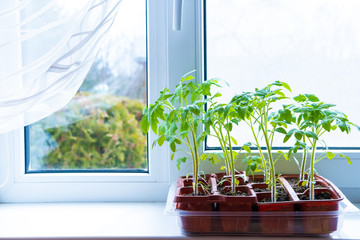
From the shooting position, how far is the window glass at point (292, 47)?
49.4 inches

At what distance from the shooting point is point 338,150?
4.17 feet

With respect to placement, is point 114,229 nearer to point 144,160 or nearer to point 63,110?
point 144,160

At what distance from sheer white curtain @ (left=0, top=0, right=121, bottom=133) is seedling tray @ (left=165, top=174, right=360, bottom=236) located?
1.31 ft

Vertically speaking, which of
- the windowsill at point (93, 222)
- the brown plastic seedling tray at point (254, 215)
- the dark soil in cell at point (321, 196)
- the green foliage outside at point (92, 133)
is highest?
the green foliage outside at point (92, 133)

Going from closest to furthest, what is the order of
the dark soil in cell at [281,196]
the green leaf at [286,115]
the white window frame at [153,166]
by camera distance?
the green leaf at [286,115]
the dark soil in cell at [281,196]
the white window frame at [153,166]

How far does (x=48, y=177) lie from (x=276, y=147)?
2.39ft

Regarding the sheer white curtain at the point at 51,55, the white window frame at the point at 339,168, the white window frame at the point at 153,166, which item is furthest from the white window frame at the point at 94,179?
the sheer white curtain at the point at 51,55

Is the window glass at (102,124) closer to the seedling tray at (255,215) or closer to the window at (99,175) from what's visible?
the window at (99,175)

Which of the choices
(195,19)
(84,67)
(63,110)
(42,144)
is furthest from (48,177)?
(195,19)

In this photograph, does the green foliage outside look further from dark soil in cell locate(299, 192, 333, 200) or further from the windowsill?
dark soil in cell locate(299, 192, 333, 200)

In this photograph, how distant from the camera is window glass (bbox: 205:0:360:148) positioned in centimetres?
125

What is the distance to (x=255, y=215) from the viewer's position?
96 centimetres

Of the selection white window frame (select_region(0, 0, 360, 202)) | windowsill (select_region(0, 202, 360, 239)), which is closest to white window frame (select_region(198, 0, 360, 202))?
white window frame (select_region(0, 0, 360, 202))

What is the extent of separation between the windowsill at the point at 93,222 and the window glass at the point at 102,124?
Answer: 133 millimetres
